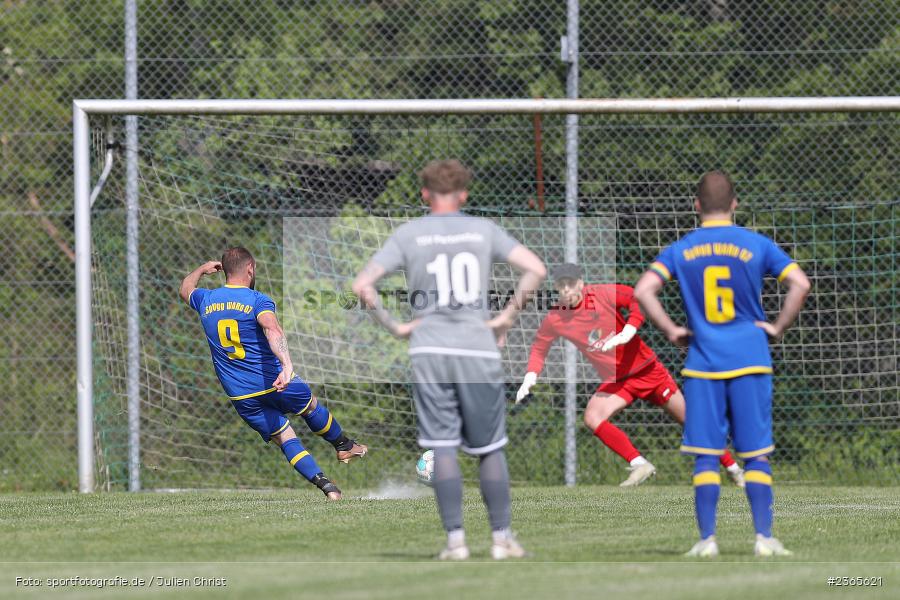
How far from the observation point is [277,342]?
9.38 m

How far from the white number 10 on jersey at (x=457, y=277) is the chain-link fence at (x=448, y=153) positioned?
6743 mm

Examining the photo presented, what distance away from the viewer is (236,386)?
977 centimetres

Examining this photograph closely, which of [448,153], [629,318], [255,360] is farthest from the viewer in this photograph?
[448,153]

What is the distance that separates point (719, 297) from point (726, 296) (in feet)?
0.10

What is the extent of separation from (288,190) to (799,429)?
17.5 ft

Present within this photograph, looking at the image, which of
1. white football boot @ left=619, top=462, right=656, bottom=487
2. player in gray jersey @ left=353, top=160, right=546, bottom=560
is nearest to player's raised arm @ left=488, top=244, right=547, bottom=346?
player in gray jersey @ left=353, top=160, right=546, bottom=560

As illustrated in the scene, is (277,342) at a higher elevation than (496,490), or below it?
higher

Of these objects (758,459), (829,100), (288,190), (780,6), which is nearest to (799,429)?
(829,100)

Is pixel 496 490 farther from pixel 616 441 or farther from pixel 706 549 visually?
pixel 616 441

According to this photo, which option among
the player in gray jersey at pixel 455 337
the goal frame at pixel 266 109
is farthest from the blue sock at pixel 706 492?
the goal frame at pixel 266 109

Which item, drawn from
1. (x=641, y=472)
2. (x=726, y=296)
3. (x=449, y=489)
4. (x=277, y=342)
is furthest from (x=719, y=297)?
(x=641, y=472)

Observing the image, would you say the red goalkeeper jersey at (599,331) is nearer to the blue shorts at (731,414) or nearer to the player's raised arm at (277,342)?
the player's raised arm at (277,342)

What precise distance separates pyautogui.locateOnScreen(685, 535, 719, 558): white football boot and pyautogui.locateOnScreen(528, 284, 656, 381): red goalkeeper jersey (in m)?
4.54

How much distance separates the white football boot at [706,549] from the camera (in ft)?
19.2
